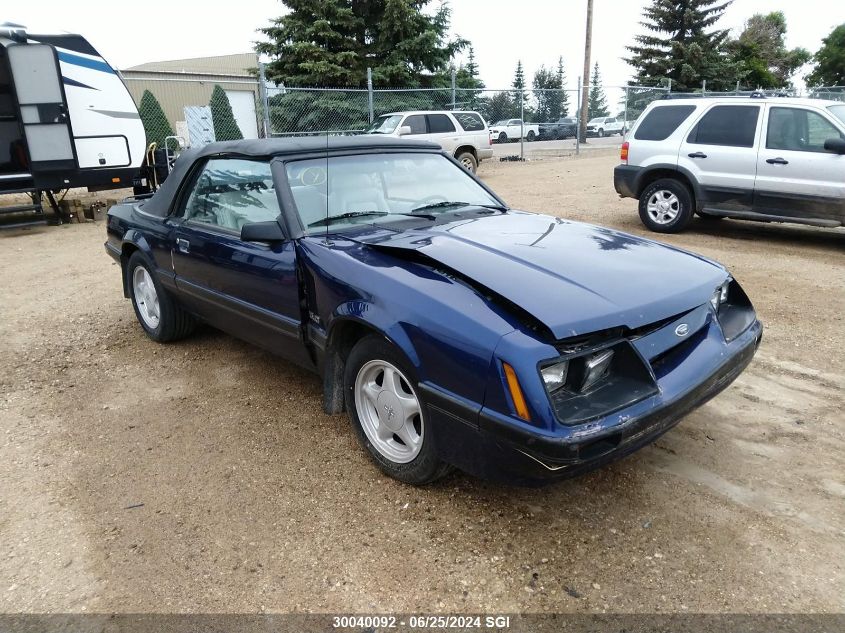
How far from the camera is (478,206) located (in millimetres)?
3955

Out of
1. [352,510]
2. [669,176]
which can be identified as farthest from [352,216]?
[669,176]

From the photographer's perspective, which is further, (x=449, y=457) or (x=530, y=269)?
(x=530, y=269)

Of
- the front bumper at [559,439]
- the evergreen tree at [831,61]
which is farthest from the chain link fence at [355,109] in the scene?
the evergreen tree at [831,61]

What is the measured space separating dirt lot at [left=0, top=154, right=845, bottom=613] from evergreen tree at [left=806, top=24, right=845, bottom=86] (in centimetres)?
6455

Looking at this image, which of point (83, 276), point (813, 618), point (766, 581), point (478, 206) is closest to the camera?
point (813, 618)

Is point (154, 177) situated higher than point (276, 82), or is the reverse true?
point (276, 82)

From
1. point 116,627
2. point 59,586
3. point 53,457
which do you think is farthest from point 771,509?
point 53,457

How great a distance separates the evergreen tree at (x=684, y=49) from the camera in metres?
41.5

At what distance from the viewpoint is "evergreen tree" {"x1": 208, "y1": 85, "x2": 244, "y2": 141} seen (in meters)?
20.9

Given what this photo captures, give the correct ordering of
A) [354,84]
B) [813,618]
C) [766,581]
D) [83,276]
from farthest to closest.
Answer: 1. [354,84]
2. [83,276]
3. [766,581]
4. [813,618]

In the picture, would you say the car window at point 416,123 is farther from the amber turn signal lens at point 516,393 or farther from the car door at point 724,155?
the amber turn signal lens at point 516,393

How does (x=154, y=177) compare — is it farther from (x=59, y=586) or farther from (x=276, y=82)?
(x=276, y=82)

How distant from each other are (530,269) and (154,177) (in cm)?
1099

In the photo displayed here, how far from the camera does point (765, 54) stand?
5431 centimetres
